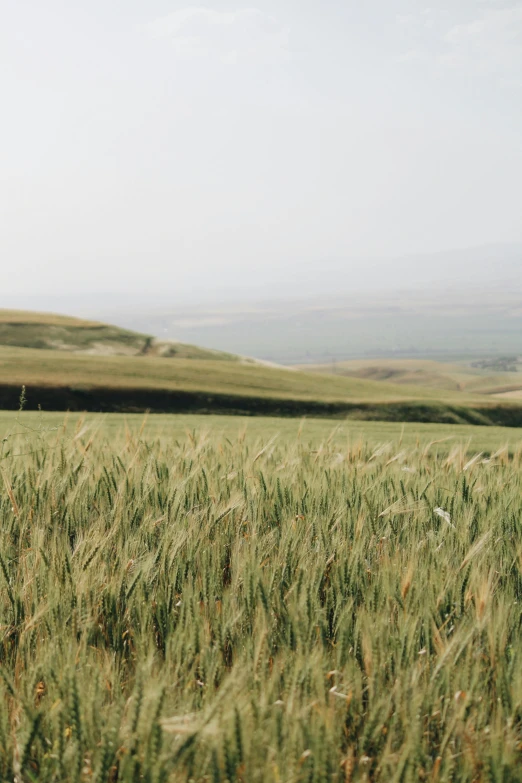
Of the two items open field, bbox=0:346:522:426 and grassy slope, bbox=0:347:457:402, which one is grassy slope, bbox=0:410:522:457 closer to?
open field, bbox=0:346:522:426

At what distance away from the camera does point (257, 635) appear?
5.22ft

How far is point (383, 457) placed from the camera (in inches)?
165

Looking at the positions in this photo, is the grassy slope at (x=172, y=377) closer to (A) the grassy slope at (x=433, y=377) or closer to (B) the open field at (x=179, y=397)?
(B) the open field at (x=179, y=397)

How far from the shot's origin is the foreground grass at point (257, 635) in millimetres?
1218

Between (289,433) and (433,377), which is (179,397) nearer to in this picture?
(289,433)

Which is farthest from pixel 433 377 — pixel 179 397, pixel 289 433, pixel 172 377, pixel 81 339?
pixel 289 433

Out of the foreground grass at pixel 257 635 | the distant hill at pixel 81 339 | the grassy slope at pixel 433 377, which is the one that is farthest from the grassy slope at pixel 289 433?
the grassy slope at pixel 433 377

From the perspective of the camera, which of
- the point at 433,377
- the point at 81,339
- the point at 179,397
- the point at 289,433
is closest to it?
the point at 289,433

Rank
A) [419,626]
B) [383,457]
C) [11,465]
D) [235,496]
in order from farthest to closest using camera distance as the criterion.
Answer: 1. [383,457]
2. [11,465]
3. [235,496]
4. [419,626]

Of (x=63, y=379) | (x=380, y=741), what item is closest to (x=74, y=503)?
(x=380, y=741)

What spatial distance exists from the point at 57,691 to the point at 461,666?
Answer: 33.3 inches

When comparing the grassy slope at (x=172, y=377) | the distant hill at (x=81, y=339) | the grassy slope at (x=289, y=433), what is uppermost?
the distant hill at (x=81, y=339)

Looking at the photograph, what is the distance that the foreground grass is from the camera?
122 cm

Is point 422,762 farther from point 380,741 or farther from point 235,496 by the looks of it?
point 235,496
